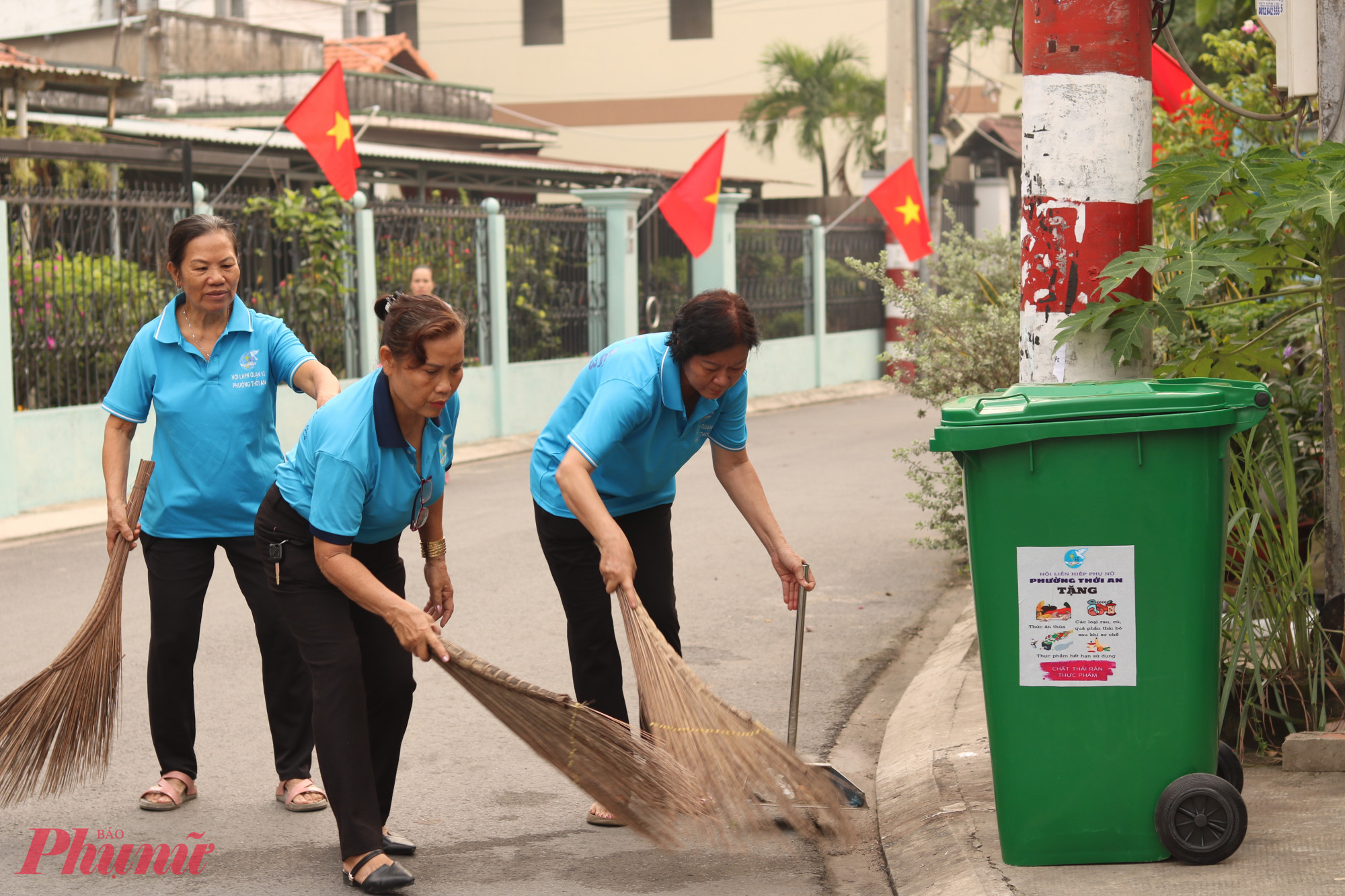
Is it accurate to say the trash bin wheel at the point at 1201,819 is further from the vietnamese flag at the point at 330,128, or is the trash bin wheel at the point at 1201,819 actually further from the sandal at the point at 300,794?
the vietnamese flag at the point at 330,128

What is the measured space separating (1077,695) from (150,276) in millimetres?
9198

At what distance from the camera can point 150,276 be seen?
11055 mm

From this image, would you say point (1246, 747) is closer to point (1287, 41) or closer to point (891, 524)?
point (1287, 41)

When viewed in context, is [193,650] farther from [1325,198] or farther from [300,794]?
[1325,198]

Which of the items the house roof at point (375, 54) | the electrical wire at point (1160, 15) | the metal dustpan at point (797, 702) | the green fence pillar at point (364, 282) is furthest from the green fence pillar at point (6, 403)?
the house roof at point (375, 54)

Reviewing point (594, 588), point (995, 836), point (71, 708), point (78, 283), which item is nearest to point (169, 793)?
point (71, 708)

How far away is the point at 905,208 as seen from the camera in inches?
603

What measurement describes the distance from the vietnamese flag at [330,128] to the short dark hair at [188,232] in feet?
22.7

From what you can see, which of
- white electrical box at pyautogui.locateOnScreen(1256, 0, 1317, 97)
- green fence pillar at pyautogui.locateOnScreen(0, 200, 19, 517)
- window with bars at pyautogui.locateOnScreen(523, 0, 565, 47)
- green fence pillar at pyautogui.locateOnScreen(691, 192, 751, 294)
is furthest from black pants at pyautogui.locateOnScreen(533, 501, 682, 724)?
window with bars at pyautogui.locateOnScreen(523, 0, 565, 47)

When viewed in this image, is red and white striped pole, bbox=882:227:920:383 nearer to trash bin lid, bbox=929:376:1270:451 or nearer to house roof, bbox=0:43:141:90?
house roof, bbox=0:43:141:90

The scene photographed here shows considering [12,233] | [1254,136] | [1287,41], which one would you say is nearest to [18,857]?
[1287,41]

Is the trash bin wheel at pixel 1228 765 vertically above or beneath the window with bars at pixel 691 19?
beneath

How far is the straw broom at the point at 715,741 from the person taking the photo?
3605mm

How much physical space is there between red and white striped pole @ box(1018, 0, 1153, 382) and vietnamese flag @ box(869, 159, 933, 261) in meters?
11.1
